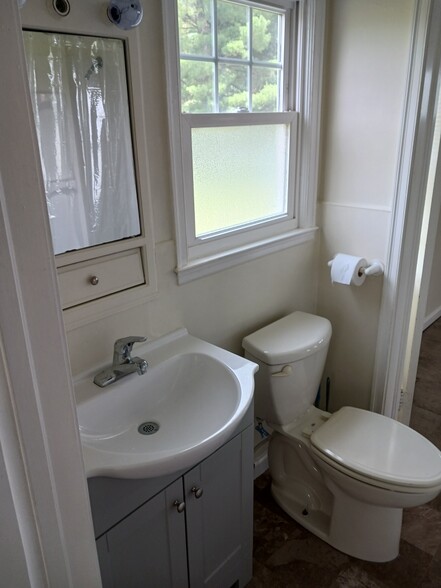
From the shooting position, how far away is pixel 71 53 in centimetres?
112

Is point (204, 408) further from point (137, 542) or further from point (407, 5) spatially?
point (407, 5)

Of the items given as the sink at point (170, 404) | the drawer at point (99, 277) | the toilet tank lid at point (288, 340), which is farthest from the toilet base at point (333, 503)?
the drawer at point (99, 277)

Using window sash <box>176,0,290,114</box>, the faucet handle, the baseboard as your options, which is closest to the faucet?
the faucet handle

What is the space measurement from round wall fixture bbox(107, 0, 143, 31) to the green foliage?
0.24 meters

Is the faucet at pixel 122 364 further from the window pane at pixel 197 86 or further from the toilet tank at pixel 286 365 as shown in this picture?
the window pane at pixel 197 86

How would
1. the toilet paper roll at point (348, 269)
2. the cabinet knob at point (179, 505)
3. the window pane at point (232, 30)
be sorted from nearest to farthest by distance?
the cabinet knob at point (179, 505) < the window pane at point (232, 30) < the toilet paper roll at point (348, 269)

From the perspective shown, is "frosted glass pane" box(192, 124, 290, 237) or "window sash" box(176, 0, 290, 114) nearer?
"window sash" box(176, 0, 290, 114)

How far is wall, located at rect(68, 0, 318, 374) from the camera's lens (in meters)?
1.29

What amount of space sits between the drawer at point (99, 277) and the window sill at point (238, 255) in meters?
0.17

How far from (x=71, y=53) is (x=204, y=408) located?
3.27 ft

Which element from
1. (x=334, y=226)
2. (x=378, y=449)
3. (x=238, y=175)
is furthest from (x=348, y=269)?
(x=378, y=449)

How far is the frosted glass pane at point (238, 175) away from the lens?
157cm

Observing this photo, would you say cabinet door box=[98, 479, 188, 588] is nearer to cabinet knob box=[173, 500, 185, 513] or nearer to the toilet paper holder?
cabinet knob box=[173, 500, 185, 513]

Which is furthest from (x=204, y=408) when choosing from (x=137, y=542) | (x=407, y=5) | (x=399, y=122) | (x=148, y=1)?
(x=407, y=5)
